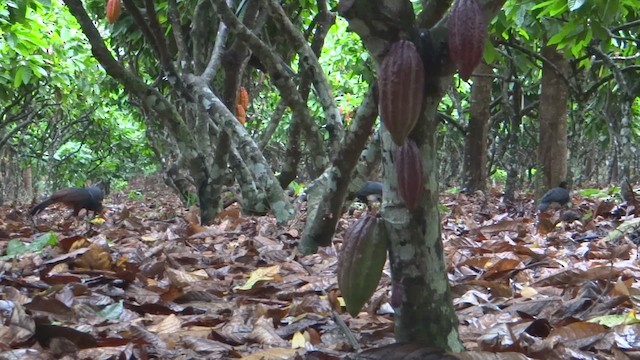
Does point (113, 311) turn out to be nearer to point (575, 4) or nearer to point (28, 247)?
point (28, 247)

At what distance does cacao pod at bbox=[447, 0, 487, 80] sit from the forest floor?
435 millimetres

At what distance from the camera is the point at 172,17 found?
4.16 m

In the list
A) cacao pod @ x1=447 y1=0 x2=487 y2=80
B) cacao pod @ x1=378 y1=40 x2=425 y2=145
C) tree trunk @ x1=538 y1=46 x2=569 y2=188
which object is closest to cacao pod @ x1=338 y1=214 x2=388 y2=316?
cacao pod @ x1=378 y1=40 x2=425 y2=145

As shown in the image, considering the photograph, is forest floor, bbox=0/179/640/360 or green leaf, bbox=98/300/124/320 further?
green leaf, bbox=98/300/124/320

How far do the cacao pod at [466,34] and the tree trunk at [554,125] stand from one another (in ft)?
14.9

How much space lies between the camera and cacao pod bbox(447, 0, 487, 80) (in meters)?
0.97

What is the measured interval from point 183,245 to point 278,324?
1.46m

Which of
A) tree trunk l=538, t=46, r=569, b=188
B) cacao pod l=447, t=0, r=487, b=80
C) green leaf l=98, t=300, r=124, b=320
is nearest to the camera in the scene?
cacao pod l=447, t=0, r=487, b=80

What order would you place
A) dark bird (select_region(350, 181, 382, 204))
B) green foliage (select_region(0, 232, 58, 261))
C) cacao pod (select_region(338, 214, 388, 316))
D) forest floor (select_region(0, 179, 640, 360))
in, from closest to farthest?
cacao pod (select_region(338, 214, 388, 316)) < forest floor (select_region(0, 179, 640, 360)) < green foliage (select_region(0, 232, 58, 261)) < dark bird (select_region(350, 181, 382, 204))

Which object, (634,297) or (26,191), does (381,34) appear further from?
(26,191)

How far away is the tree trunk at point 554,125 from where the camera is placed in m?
5.34

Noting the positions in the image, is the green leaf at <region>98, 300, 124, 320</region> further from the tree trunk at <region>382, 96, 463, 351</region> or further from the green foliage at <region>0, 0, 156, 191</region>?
the green foliage at <region>0, 0, 156, 191</region>

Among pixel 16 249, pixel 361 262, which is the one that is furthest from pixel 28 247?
pixel 361 262

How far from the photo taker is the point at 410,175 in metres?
1.03
